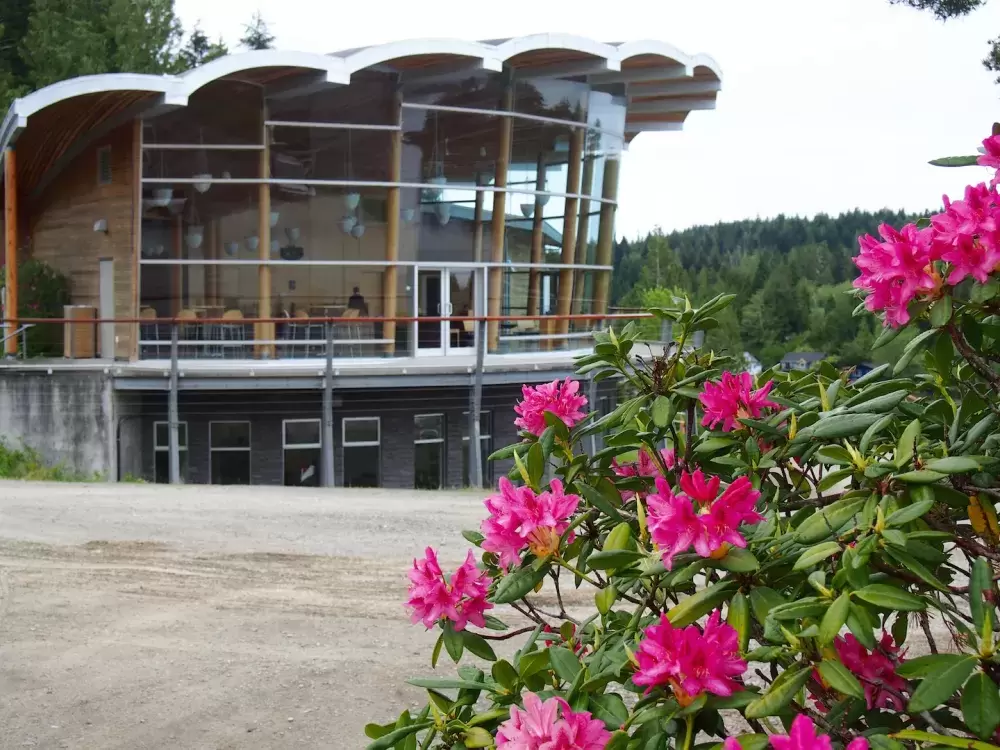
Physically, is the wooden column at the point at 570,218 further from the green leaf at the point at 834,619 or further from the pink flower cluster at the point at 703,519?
the green leaf at the point at 834,619

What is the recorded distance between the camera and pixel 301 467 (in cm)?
2028

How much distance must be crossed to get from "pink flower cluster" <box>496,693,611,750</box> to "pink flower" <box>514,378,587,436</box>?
0.89 meters

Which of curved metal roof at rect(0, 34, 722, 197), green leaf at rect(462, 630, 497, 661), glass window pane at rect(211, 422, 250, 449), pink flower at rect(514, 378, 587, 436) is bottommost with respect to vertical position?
glass window pane at rect(211, 422, 250, 449)

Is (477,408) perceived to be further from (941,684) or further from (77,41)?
(77,41)

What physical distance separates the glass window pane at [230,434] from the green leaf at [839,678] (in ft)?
62.3

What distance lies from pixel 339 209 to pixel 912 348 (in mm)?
19623

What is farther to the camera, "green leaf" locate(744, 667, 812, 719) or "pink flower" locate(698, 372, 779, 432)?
"pink flower" locate(698, 372, 779, 432)

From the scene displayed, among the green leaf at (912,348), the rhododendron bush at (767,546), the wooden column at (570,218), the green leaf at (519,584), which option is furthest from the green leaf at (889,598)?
the wooden column at (570,218)

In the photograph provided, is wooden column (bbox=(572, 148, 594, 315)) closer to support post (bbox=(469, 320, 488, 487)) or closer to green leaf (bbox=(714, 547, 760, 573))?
support post (bbox=(469, 320, 488, 487))

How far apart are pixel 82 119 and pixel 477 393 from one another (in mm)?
9399

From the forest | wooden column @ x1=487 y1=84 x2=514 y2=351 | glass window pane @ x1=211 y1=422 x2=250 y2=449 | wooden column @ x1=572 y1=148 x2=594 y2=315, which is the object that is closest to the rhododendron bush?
glass window pane @ x1=211 y1=422 x2=250 y2=449

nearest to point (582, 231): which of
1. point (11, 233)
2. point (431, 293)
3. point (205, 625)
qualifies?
point (431, 293)

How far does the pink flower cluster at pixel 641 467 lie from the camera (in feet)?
8.86

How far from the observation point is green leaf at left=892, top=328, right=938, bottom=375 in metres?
2.19
